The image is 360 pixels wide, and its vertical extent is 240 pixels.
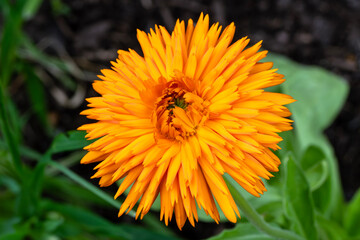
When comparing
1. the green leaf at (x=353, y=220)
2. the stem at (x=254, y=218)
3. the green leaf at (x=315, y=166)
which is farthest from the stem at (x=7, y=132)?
the green leaf at (x=353, y=220)

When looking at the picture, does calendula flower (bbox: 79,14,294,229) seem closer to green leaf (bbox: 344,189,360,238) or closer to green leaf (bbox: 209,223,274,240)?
green leaf (bbox: 209,223,274,240)

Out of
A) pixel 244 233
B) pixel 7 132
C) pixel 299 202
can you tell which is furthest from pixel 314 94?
pixel 7 132

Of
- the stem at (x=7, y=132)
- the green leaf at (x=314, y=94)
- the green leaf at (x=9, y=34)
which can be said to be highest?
the green leaf at (x=314, y=94)

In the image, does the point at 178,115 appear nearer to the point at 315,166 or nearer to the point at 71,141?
the point at 71,141

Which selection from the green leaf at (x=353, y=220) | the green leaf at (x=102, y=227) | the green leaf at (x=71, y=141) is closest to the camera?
the green leaf at (x=71, y=141)

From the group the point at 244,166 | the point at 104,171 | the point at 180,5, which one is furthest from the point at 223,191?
the point at 180,5

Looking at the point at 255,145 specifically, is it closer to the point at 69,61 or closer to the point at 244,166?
the point at 244,166

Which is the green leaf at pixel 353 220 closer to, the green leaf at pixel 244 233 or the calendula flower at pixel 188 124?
the green leaf at pixel 244 233
